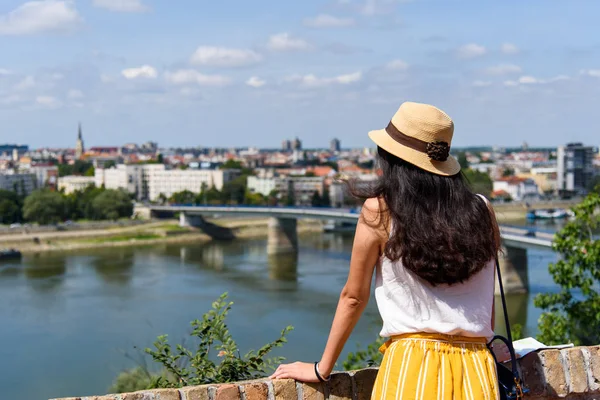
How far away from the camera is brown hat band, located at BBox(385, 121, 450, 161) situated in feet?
4.42

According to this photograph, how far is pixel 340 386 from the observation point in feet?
5.18

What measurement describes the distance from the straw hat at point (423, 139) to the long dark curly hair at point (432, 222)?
0.06 feet

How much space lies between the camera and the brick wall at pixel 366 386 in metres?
1.51

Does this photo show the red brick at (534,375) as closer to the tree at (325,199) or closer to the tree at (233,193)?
the tree at (233,193)

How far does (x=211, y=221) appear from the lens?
34.7m

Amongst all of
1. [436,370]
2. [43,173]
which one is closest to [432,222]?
[436,370]

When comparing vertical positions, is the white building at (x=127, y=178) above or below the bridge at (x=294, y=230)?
above

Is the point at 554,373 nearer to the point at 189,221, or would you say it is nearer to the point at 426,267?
the point at 426,267

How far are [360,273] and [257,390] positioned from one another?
0.36 m

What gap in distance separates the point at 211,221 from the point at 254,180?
50.4 ft

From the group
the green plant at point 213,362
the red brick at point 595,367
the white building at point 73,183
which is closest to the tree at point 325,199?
the white building at point 73,183

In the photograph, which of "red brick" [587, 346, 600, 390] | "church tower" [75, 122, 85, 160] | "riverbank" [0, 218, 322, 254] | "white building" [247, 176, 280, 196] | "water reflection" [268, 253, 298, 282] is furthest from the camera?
"church tower" [75, 122, 85, 160]

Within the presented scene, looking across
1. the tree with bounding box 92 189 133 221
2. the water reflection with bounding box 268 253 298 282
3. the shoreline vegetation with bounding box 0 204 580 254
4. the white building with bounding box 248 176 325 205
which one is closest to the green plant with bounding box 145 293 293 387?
the water reflection with bounding box 268 253 298 282

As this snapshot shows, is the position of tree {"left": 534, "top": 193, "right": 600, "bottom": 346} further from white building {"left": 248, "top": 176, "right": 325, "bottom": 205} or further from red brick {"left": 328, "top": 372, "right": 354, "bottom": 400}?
white building {"left": 248, "top": 176, "right": 325, "bottom": 205}
